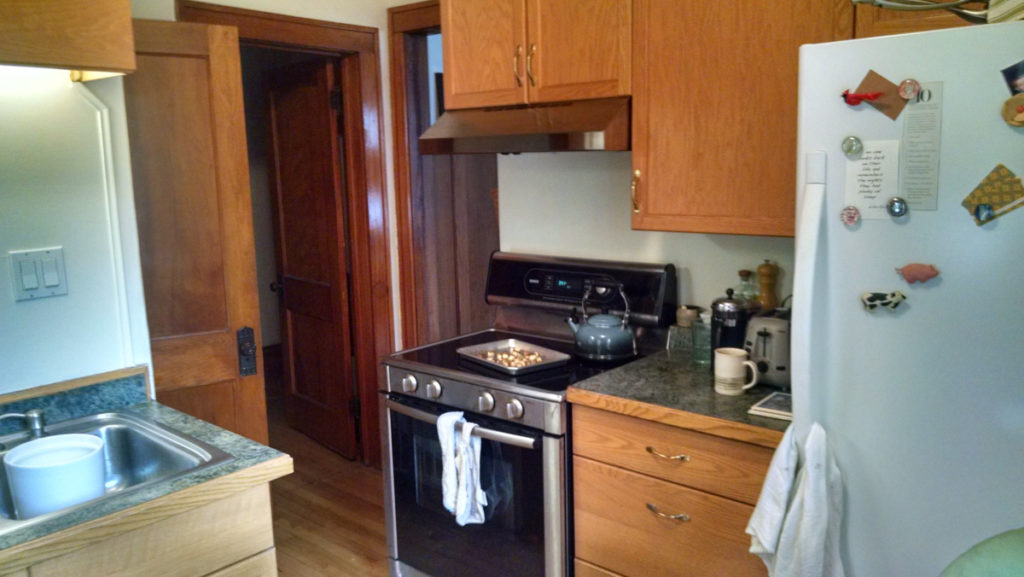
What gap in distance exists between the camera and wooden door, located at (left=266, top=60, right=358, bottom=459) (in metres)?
3.65

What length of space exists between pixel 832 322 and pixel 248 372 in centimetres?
191

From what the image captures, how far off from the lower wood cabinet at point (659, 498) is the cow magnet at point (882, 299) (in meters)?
0.47

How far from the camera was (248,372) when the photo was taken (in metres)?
2.64

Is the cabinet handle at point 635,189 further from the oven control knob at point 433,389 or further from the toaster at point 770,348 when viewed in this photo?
the oven control knob at point 433,389

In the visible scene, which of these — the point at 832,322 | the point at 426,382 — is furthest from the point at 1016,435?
the point at 426,382

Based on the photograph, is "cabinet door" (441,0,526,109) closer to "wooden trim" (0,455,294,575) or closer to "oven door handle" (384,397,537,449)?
"oven door handle" (384,397,537,449)

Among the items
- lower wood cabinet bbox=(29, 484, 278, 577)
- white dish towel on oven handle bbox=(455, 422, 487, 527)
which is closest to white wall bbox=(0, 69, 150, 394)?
lower wood cabinet bbox=(29, 484, 278, 577)

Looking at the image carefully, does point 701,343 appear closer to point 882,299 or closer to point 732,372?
point 732,372

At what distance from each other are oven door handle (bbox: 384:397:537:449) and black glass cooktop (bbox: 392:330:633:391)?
15cm

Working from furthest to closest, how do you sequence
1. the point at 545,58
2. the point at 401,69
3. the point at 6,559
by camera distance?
1. the point at 401,69
2. the point at 545,58
3. the point at 6,559

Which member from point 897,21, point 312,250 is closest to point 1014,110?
point 897,21

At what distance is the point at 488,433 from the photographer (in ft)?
7.30

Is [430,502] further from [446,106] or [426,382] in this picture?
[446,106]

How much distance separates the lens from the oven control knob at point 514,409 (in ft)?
7.11
